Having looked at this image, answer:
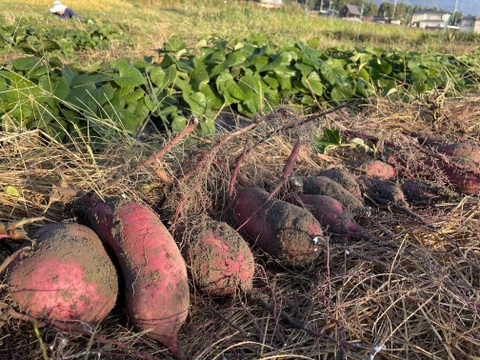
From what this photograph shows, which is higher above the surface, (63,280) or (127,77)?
(127,77)

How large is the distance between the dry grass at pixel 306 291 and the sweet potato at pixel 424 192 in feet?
0.14

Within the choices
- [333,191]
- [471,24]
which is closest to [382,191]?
[333,191]

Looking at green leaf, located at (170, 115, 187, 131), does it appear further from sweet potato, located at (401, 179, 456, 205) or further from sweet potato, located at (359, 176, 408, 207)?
sweet potato, located at (401, 179, 456, 205)

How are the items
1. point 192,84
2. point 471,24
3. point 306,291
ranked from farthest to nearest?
1. point 471,24
2. point 192,84
3. point 306,291

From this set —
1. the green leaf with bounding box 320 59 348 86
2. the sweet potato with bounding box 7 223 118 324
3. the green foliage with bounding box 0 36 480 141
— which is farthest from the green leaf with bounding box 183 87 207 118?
the sweet potato with bounding box 7 223 118 324

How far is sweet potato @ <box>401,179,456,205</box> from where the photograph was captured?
6.45 feet

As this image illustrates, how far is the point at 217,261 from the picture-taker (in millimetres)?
1363

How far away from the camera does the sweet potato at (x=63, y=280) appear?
44.1 inches

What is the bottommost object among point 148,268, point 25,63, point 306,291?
point 306,291

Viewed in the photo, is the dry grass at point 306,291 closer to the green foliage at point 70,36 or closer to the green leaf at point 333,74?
the green leaf at point 333,74

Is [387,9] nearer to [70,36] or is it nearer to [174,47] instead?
[70,36]

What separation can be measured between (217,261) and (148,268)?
0.79 feet

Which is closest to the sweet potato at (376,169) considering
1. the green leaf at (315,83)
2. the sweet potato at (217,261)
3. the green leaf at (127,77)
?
the sweet potato at (217,261)

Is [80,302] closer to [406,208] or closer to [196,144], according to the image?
[196,144]
